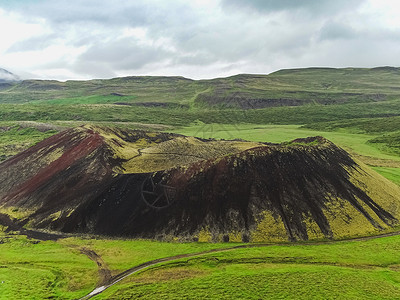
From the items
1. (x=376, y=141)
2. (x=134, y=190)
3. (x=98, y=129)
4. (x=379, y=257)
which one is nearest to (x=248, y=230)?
(x=379, y=257)

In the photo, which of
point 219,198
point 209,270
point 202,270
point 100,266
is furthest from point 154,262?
point 219,198

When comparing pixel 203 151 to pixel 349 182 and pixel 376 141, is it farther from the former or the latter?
pixel 376 141

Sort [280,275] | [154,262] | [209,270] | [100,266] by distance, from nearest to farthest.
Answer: [280,275] → [209,270] → [100,266] → [154,262]

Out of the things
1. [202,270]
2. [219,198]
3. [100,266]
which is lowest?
[100,266]

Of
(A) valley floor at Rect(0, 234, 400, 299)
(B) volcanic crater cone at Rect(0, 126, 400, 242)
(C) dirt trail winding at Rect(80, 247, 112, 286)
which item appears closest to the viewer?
(A) valley floor at Rect(0, 234, 400, 299)

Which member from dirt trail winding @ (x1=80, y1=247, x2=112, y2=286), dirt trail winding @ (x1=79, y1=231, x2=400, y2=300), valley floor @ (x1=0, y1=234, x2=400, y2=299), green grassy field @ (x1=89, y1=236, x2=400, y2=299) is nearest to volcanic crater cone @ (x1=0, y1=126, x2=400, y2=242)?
dirt trail winding @ (x1=79, y1=231, x2=400, y2=300)

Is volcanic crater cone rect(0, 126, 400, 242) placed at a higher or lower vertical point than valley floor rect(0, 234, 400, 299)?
higher

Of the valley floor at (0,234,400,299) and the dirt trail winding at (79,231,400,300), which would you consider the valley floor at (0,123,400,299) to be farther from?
the dirt trail winding at (79,231,400,300)

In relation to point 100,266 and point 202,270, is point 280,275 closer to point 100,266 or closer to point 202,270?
point 202,270

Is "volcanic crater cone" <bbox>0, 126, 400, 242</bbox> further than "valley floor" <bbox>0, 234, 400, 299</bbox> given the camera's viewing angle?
Yes
